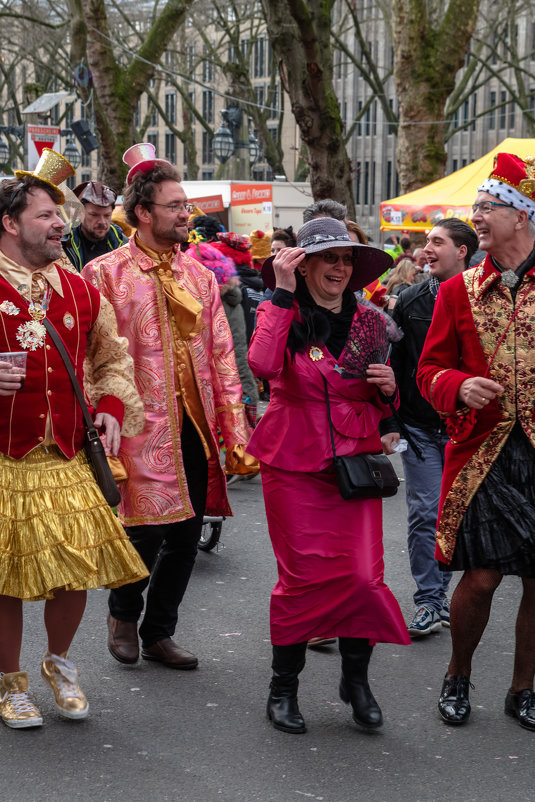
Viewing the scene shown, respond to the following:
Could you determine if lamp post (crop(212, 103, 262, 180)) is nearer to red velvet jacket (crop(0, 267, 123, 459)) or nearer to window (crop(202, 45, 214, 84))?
window (crop(202, 45, 214, 84))

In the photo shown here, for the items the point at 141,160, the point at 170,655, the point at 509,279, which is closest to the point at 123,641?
the point at 170,655

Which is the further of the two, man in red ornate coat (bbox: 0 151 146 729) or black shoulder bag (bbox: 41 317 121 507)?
black shoulder bag (bbox: 41 317 121 507)

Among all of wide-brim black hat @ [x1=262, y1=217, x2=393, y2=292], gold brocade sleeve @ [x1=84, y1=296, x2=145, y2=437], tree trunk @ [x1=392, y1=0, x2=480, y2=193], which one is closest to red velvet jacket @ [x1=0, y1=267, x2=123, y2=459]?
gold brocade sleeve @ [x1=84, y1=296, x2=145, y2=437]

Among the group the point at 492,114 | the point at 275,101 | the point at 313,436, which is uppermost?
the point at 275,101

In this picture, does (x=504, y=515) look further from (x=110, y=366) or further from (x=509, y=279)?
(x=110, y=366)

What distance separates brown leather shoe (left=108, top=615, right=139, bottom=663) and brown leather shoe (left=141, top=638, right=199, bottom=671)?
7 centimetres

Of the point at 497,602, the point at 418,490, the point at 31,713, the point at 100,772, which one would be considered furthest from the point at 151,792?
the point at 497,602

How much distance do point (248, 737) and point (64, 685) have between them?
73cm

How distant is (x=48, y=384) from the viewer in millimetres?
4090

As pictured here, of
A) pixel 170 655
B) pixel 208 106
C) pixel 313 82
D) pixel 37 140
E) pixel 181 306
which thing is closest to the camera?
pixel 181 306

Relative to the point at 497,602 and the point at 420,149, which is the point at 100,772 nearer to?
the point at 497,602

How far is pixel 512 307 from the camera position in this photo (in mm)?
4234

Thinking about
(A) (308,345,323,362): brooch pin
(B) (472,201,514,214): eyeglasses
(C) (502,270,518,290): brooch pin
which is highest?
(B) (472,201,514,214): eyeglasses

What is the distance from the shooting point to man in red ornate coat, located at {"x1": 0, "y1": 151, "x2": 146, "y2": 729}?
4012 millimetres
